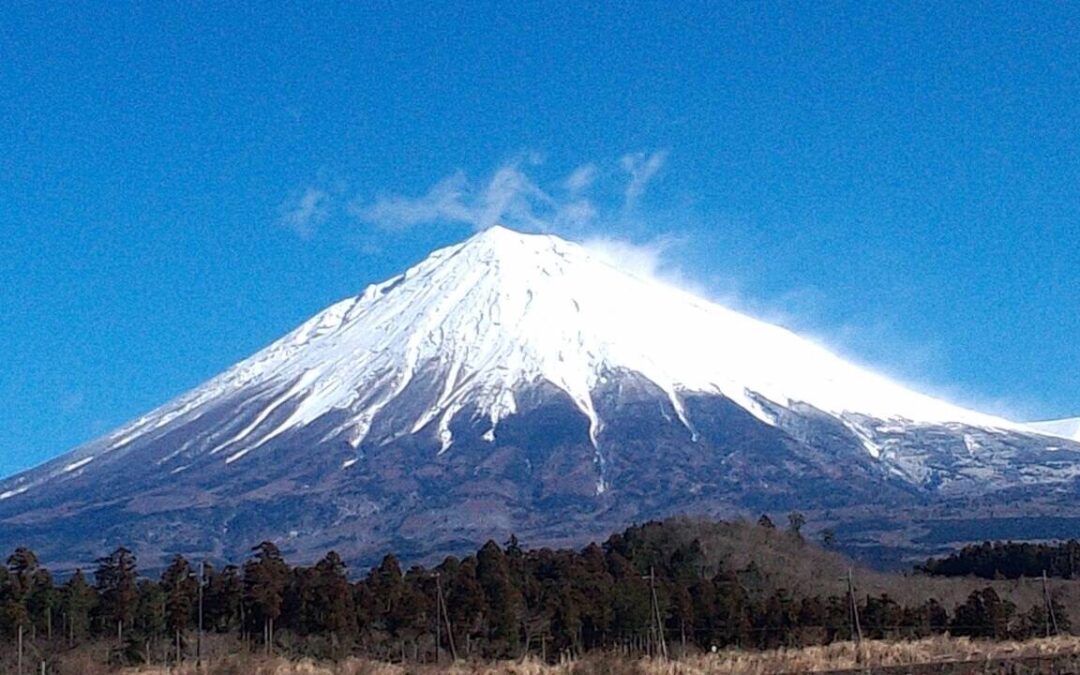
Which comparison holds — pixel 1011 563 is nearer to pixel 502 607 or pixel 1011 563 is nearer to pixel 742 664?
pixel 502 607

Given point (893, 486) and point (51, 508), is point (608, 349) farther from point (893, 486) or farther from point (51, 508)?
point (51, 508)

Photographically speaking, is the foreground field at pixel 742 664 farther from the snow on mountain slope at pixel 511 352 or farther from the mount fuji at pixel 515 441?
the snow on mountain slope at pixel 511 352

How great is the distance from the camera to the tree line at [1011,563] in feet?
183

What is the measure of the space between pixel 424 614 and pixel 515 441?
3942 inches

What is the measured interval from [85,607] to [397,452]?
3797 inches

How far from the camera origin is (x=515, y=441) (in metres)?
134

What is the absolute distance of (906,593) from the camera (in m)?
48.1

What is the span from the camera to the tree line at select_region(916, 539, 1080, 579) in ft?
183

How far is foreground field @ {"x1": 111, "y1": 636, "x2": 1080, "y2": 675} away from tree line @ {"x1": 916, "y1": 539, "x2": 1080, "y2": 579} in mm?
29928

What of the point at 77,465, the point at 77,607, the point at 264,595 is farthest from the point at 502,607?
the point at 77,465

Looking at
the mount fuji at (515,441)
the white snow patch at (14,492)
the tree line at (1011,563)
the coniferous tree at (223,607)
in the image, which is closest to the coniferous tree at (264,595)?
the coniferous tree at (223,607)

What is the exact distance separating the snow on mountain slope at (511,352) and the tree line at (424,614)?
9467 centimetres

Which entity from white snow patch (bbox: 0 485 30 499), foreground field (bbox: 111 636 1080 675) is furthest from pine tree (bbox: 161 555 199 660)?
white snow patch (bbox: 0 485 30 499)

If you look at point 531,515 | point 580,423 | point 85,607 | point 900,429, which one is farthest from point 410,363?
point 85,607
